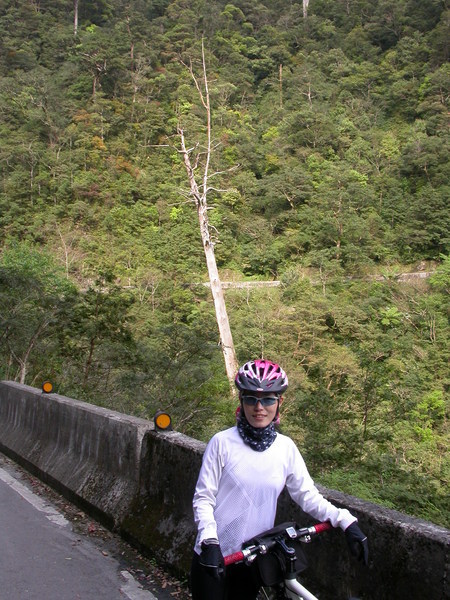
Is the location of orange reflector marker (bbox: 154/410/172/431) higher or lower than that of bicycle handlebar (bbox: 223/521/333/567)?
higher

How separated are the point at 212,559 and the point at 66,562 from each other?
2980 mm

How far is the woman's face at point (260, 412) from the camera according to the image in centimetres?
265

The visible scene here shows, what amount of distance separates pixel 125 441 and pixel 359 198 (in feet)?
140

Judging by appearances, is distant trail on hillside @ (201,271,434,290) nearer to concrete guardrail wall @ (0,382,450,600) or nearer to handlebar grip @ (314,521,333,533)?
concrete guardrail wall @ (0,382,450,600)

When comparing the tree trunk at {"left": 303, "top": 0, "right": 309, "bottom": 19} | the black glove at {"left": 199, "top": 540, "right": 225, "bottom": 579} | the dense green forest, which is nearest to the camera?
the black glove at {"left": 199, "top": 540, "right": 225, "bottom": 579}

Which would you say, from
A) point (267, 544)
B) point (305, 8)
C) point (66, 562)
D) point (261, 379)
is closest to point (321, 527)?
point (267, 544)

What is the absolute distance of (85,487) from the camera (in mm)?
6062

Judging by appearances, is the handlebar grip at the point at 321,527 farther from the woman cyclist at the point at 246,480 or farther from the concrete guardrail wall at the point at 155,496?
the concrete guardrail wall at the point at 155,496

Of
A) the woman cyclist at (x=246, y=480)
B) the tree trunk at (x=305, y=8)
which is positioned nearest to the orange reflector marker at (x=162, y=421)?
the woman cyclist at (x=246, y=480)

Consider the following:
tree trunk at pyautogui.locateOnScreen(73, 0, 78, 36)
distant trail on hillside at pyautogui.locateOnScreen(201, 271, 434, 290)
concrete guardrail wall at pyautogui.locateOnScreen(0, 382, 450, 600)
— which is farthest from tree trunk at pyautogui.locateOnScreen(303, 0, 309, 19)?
concrete guardrail wall at pyautogui.locateOnScreen(0, 382, 450, 600)

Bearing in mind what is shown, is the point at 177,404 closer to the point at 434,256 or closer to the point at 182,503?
the point at 182,503

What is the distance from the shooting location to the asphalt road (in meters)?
4.24

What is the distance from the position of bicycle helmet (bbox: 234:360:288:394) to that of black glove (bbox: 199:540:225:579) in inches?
26.0

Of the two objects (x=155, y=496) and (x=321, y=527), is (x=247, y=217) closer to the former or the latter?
(x=155, y=496)
